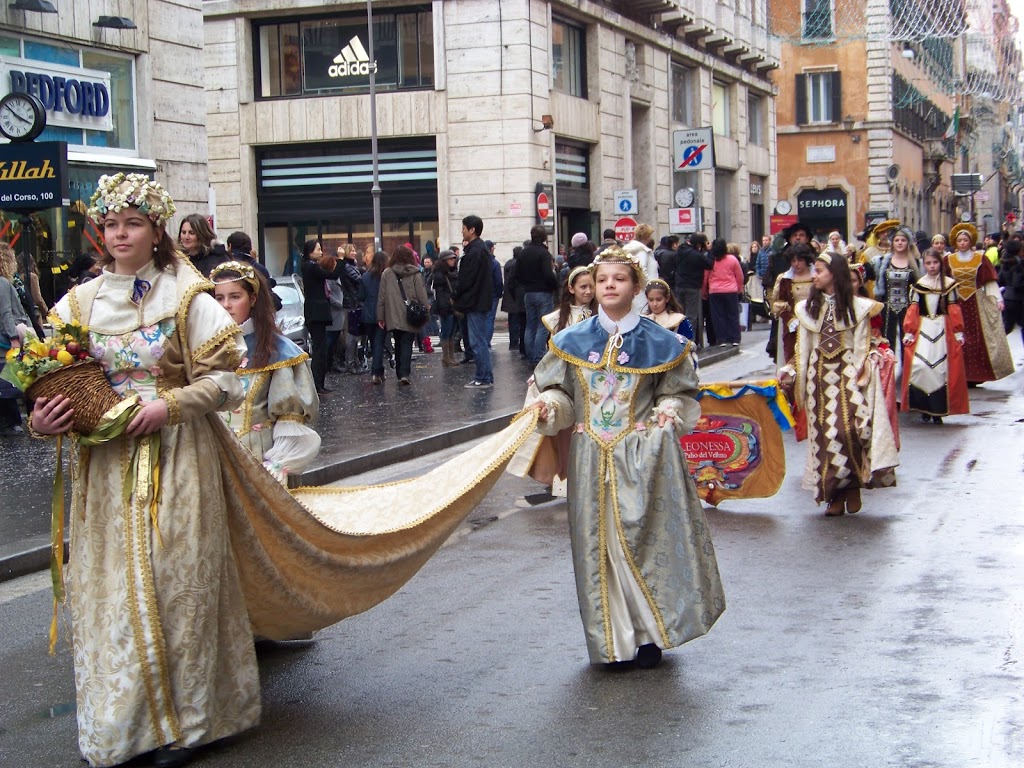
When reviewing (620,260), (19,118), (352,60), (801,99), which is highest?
(801,99)

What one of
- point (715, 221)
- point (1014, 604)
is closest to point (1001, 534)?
point (1014, 604)

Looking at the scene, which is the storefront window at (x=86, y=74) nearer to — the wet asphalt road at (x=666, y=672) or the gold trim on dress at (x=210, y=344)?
the wet asphalt road at (x=666, y=672)

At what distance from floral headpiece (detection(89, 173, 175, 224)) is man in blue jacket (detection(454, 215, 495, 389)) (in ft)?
41.7

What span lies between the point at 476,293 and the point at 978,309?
5940 mm

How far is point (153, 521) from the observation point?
15.2 ft

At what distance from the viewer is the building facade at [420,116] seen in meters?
31.9

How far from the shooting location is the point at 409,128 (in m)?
32.7

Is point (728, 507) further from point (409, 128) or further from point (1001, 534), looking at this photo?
point (409, 128)

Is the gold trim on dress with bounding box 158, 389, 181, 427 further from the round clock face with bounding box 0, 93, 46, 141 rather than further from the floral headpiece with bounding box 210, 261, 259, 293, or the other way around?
the round clock face with bounding box 0, 93, 46, 141

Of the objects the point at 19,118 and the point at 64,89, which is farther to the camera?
the point at 64,89

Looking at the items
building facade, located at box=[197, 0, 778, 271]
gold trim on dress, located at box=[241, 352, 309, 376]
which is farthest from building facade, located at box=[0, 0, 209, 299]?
gold trim on dress, located at box=[241, 352, 309, 376]

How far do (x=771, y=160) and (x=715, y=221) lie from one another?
7.29 meters

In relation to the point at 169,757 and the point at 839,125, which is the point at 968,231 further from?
the point at 839,125

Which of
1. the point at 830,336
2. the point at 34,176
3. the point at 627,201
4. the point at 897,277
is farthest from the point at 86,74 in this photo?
the point at 830,336
